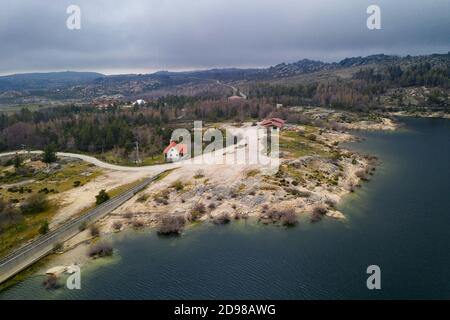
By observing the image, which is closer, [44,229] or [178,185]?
[44,229]

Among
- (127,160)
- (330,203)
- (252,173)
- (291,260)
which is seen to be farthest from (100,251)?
(127,160)

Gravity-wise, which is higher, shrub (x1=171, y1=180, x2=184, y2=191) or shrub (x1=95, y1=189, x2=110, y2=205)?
shrub (x1=171, y1=180, x2=184, y2=191)

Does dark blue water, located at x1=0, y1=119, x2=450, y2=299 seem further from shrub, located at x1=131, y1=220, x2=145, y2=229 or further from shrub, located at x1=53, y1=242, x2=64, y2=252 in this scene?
shrub, located at x1=53, y1=242, x2=64, y2=252

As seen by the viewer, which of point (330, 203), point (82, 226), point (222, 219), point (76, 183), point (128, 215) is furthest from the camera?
point (76, 183)

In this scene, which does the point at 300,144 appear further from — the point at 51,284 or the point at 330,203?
the point at 51,284

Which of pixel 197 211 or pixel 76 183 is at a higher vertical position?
pixel 76 183

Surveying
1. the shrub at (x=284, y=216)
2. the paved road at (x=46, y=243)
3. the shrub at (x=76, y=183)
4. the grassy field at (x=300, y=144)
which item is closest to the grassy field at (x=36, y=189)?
the shrub at (x=76, y=183)

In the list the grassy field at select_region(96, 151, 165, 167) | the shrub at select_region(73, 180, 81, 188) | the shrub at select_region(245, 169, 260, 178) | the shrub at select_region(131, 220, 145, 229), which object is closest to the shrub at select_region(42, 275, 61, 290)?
the shrub at select_region(131, 220, 145, 229)
